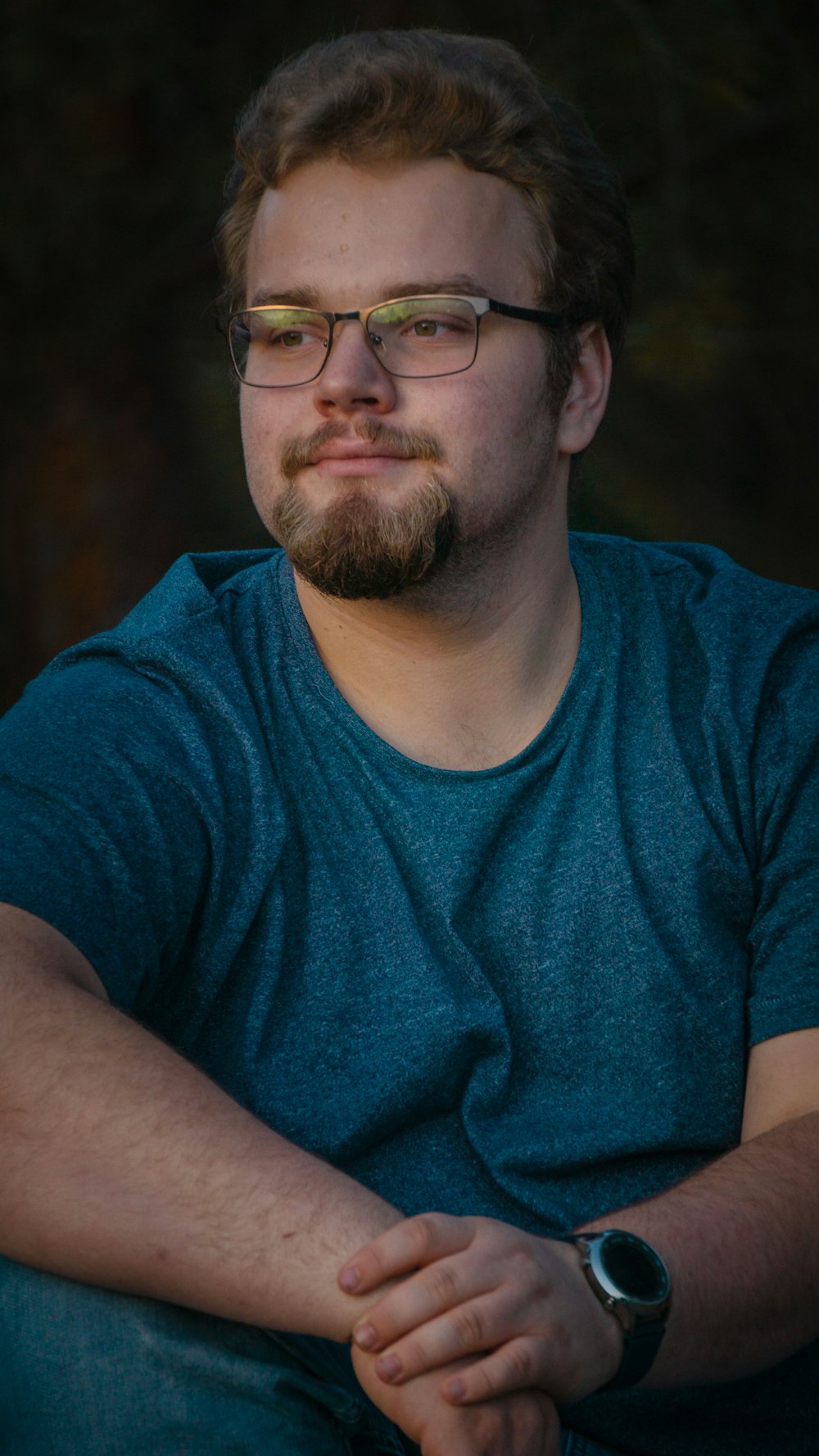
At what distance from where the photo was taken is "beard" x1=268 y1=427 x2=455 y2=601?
1.99 metres

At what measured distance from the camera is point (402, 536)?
1996mm

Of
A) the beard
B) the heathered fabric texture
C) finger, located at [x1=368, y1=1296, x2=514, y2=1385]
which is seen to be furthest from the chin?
finger, located at [x1=368, y1=1296, x2=514, y2=1385]

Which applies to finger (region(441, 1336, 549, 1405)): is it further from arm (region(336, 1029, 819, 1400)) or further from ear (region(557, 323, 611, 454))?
ear (region(557, 323, 611, 454))

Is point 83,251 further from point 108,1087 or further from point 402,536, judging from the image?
A: point 108,1087

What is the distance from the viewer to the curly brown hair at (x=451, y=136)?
2080mm

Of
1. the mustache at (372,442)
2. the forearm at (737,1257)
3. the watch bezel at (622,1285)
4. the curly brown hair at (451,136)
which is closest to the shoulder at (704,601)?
the curly brown hair at (451,136)

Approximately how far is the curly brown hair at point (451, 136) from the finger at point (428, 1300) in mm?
1303

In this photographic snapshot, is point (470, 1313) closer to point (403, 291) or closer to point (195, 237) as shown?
point (403, 291)

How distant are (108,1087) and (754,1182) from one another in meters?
0.70

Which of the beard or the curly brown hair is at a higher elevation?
the curly brown hair

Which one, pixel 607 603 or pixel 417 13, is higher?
pixel 417 13

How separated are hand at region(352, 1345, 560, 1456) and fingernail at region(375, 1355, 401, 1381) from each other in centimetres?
2

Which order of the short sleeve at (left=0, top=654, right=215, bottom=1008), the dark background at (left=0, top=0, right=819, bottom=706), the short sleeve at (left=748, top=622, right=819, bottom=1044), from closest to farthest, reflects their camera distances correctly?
the short sleeve at (left=0, top=654, right=215, bottom=1008), the short sleeve at (left=748, top=622, right=819, bottom=1044), the dark background at (left=0, top=0, right=819, bottom=706)

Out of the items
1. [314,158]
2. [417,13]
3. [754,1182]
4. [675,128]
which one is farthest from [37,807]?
[417,13]
